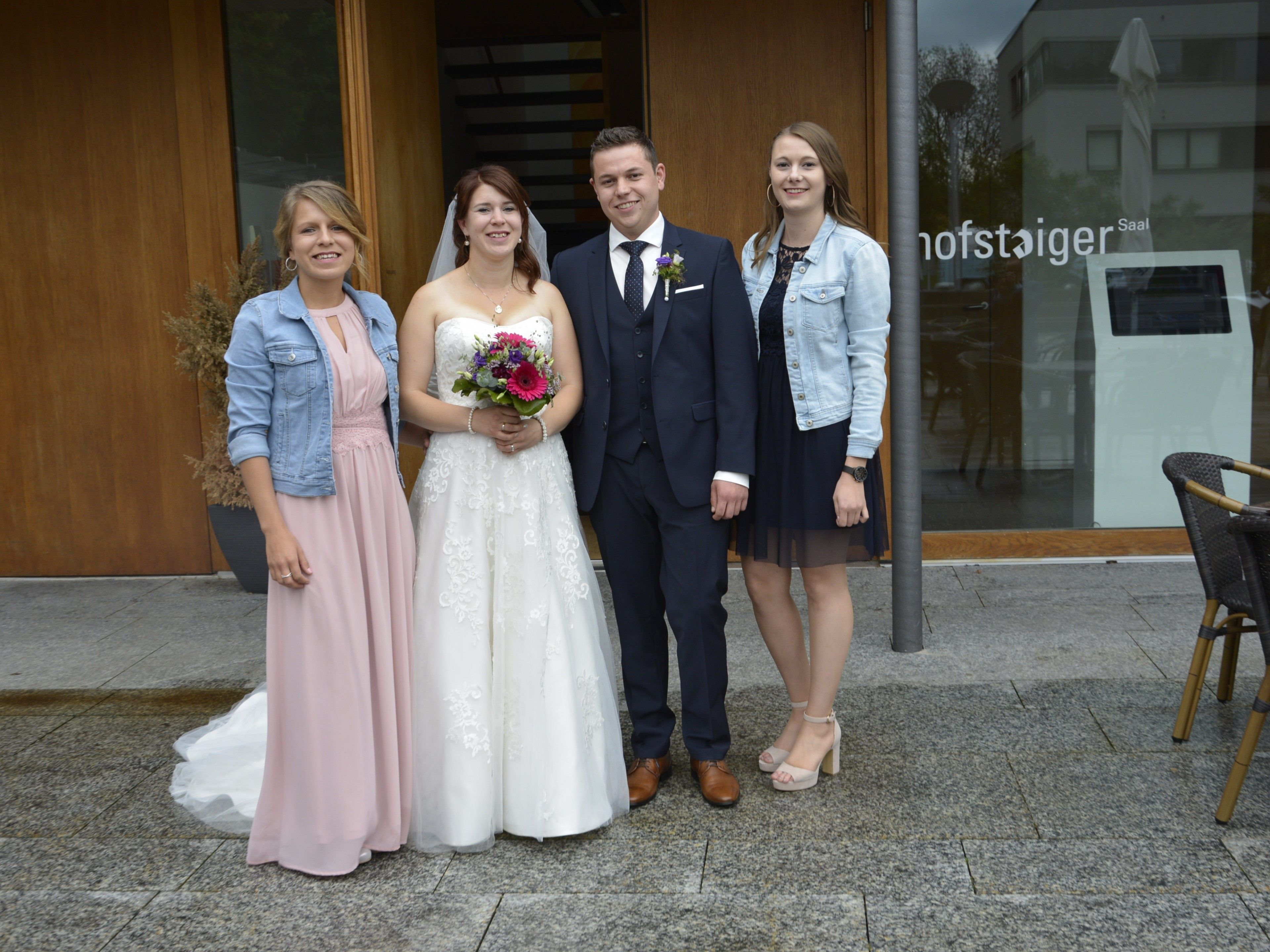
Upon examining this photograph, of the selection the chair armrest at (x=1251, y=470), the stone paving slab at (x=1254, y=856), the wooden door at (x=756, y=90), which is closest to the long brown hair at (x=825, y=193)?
the chair armrest at (x=1251, y=470)

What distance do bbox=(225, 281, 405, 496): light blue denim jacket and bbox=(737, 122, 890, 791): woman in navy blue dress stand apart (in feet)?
4.21

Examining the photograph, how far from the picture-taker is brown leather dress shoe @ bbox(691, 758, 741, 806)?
332 cm

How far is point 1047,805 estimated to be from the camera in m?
3.23

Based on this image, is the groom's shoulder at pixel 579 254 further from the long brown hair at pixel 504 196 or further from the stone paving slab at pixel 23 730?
the stone paving slab at pixel 23 730

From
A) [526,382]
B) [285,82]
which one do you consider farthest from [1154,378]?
[285,82]

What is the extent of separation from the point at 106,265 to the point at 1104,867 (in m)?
5.81

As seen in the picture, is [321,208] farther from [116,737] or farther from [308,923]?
[116,737]

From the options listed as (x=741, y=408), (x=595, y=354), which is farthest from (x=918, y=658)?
(x=595, y=354)

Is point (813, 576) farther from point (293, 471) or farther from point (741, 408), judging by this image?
point (293, 471)

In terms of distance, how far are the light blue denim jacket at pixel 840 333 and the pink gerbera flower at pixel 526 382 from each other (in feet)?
2.55

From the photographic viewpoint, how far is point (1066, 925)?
8.60 ft

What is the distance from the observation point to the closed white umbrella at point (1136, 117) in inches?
229

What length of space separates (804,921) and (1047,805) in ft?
3.19

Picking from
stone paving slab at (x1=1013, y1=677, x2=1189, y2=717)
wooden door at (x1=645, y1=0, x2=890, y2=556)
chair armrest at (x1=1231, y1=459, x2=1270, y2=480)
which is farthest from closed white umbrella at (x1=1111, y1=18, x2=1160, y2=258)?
stone paving slab at (x1=1013, y1=677, x2=1189, y2=717)
